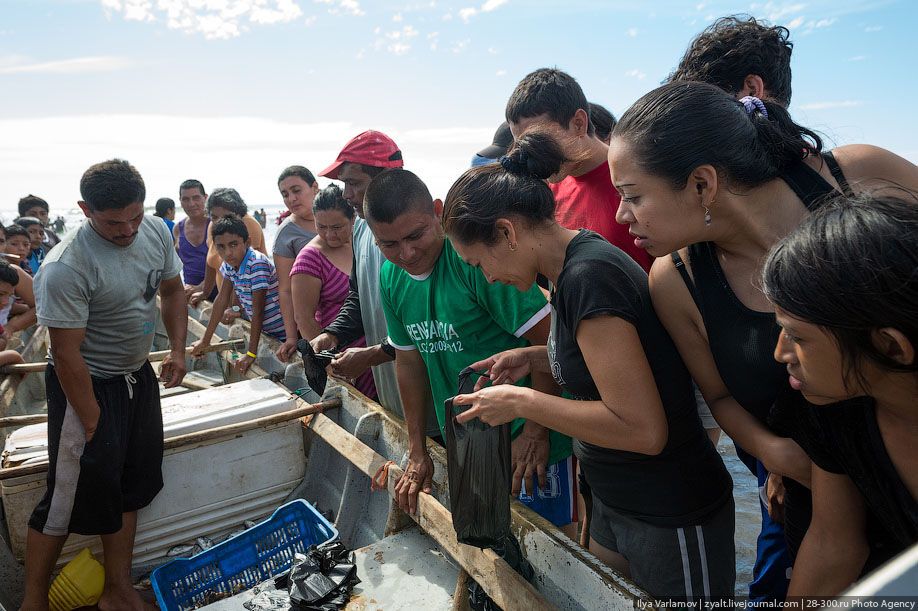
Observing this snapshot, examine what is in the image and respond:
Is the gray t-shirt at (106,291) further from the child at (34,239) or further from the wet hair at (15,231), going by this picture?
the child at (34,239)

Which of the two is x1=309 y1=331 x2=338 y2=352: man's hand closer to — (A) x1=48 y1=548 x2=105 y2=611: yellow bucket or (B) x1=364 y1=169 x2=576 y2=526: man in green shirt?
(B) x1=364 y1=169 x2=576 y2=526: man in green shirt

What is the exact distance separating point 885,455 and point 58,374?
10.1ft

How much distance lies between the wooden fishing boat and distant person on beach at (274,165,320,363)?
0.34m

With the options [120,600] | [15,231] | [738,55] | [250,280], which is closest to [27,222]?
[15,231]

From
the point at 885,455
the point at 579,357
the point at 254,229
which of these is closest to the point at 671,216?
the point at 579,357

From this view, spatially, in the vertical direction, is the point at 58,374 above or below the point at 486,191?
below

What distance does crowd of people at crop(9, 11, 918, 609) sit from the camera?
3.73ft

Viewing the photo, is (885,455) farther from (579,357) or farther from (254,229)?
(254,229)

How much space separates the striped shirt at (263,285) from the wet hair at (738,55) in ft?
11.9

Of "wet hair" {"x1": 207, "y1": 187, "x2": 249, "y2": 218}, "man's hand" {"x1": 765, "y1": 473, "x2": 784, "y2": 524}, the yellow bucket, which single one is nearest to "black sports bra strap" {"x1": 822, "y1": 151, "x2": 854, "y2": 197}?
"man's hand" {"x1": 765, "y1": 473, "x2": 784, "y2": 524}

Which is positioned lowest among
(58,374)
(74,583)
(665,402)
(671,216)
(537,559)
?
(74,583)

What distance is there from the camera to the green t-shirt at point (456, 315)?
6.76 ft

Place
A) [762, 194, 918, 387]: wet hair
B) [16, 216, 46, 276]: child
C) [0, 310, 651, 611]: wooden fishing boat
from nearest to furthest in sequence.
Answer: [762, 194, 918, 387]: wet hair
[0, 310, 651, 611]: wooden fishing boat
[16, 216, 46, 276]: child

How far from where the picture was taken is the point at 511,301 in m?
2.05
